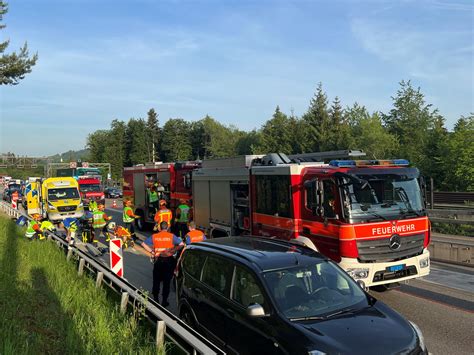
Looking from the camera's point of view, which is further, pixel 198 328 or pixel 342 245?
pixel 342 245

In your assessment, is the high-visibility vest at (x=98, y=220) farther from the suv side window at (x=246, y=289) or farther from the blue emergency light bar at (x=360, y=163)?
the suv side window at (x=246, y=289)

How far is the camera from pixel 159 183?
1797 centimetres

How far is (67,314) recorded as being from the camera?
5703 millimetres

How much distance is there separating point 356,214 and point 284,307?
12.3 ft

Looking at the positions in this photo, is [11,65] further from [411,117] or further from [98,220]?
[411,117]

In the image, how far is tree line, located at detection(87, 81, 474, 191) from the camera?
32.8 meters

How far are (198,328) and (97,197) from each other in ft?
77.3

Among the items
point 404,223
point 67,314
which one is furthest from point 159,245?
point 404,223

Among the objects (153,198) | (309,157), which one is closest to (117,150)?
(153,198)

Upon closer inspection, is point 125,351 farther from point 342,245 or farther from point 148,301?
point 342,245

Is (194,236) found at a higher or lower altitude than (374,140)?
lower

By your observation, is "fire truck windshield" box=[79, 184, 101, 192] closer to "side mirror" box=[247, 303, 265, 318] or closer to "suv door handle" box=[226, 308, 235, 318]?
"suv door handle" box=[226, 308, 235, 318]

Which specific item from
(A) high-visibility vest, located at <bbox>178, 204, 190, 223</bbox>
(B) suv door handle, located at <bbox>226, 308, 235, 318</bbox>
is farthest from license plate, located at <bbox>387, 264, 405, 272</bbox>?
(A) high-visibility vest, located at <bbox>178, 204, 190, 223</bbox>

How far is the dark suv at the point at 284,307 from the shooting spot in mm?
4059
